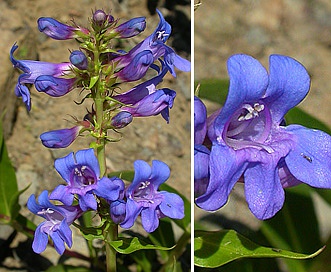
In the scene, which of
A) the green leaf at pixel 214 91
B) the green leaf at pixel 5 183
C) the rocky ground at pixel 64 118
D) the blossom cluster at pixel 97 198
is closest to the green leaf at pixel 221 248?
the blossom cluster at pixel 97 198

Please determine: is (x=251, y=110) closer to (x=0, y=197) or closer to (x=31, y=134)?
(x=0, y=197)

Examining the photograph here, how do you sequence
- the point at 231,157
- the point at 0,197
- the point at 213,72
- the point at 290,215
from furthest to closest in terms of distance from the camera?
the point at 213,72, the point at 0,197, the point at 290,215, the point at 231,157

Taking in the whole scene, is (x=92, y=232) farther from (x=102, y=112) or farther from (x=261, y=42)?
(x=261, y=42)

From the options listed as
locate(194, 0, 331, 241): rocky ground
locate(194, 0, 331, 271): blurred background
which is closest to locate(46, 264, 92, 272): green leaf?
locate(194, 0, 331, 271): blurred background

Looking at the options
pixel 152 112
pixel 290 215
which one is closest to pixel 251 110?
pixel 152 112

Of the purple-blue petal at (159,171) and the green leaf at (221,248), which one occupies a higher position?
the purple-blue petal at (159,171)

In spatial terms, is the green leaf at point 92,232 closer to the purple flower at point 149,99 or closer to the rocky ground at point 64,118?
the purple flower at point 149,99

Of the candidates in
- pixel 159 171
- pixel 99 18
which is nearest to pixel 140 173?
pixel 159 171
